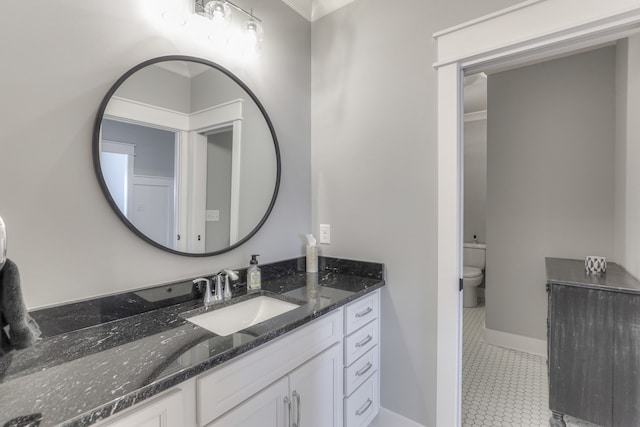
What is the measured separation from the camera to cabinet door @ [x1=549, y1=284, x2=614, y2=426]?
5.17 ft

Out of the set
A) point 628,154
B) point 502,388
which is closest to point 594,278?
point 628,154

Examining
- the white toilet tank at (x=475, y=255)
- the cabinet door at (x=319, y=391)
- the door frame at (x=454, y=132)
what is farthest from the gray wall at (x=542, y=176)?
the cabinet door at (x=319, y=391)

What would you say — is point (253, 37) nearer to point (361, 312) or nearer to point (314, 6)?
point (314, 6)

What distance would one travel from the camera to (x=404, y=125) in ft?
5.32

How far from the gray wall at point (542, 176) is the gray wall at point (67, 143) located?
2591 mm

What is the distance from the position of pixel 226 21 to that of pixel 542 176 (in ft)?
8.68

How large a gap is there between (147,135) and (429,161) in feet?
4.28

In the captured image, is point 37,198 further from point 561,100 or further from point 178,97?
point 561,100

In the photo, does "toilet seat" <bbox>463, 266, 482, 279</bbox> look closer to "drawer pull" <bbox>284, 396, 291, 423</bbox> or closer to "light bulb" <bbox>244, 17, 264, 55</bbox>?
"drawer pull" <bbox>284, 396, 291, 423</bbox>

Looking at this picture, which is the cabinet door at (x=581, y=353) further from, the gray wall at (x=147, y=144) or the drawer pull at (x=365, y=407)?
the gray wall at (x=147, y=144)

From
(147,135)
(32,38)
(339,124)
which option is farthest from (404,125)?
(32,38)

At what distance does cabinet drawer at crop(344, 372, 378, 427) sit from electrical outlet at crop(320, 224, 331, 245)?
80 cm

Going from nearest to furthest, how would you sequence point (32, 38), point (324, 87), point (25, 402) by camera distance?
point (25, 402)
point (32, 38)
point (324, 87)

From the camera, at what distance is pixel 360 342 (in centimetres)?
152
